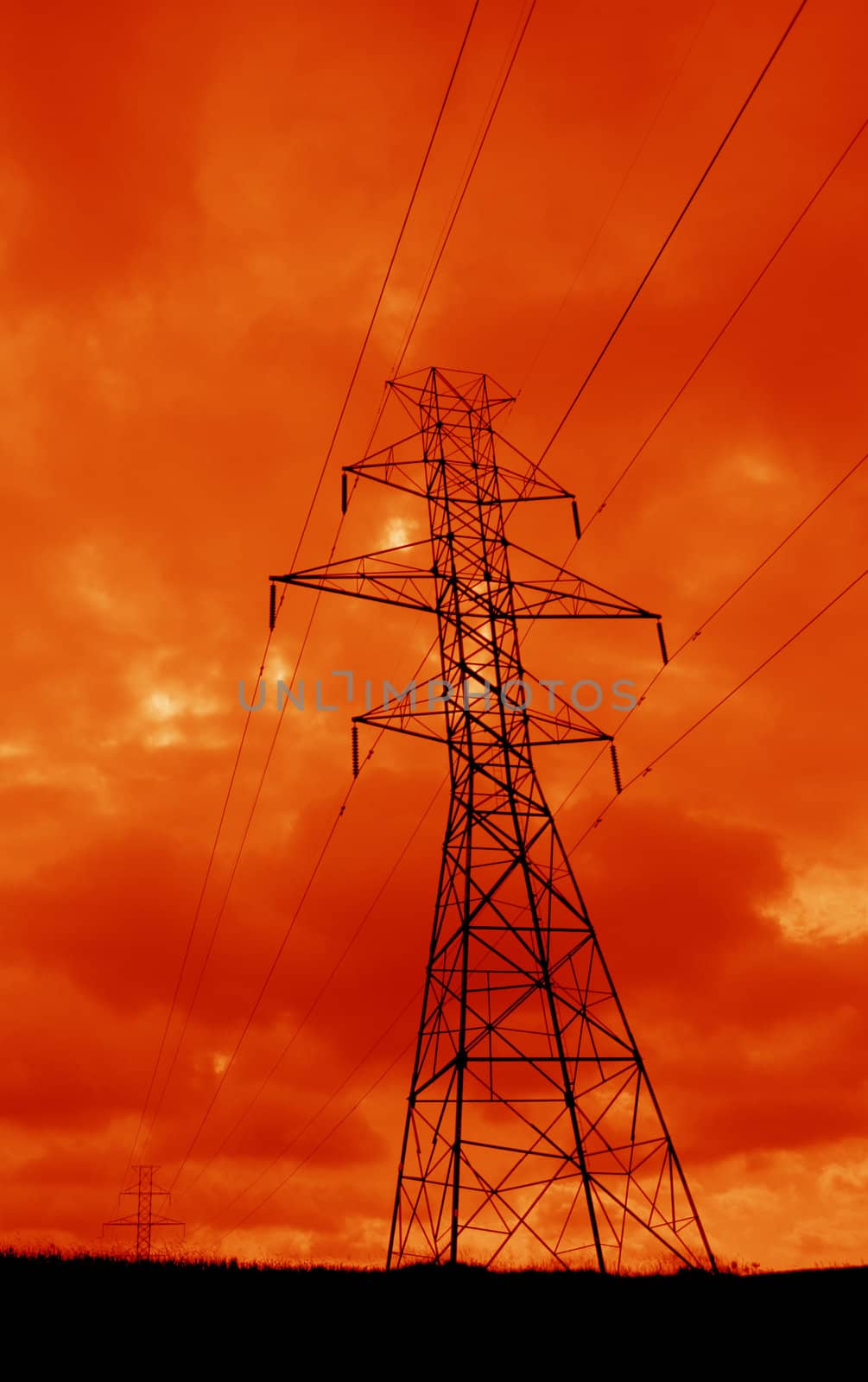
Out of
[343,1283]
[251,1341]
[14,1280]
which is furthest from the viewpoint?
[343,1283]

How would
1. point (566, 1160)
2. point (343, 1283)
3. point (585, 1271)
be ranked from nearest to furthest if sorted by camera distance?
point (343, 1283) → point (585, 1271) → point (566, 1160)

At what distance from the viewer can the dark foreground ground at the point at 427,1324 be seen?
459 inches

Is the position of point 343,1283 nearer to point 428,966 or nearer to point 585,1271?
point 585,1271

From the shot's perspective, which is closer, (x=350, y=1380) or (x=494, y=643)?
(x=350, y=1380)

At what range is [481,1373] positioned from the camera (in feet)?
37.7

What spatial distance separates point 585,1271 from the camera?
18000 millimetres

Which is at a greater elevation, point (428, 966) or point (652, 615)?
point (652, 615)

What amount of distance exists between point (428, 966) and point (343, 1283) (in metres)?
7.40

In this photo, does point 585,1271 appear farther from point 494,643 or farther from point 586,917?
point 494,643

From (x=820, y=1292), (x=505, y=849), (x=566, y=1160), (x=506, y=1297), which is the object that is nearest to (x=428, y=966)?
(x=505, y=849)

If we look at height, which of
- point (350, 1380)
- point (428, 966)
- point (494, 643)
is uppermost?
point (494, 643)

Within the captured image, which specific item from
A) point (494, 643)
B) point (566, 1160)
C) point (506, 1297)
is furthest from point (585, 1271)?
point (494, 643)

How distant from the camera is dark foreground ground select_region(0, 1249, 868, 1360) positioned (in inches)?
459

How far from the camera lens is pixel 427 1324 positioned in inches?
516
